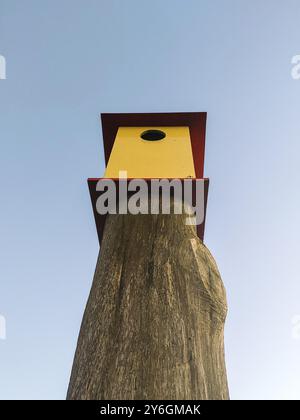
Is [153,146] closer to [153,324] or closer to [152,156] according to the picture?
[152,156]

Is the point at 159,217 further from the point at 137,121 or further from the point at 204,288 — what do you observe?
the point at 137,121

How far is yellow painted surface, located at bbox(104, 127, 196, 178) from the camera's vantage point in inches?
213

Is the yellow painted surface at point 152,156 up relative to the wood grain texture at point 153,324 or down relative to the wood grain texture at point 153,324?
up

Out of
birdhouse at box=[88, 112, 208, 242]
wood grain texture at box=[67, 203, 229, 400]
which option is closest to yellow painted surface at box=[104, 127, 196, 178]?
birdhouse at box=[88, 112, 208, 242]

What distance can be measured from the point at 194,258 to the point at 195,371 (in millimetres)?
894

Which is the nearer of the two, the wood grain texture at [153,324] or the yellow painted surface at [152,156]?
the wood grain texture at [153,324]

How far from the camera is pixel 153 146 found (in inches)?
242

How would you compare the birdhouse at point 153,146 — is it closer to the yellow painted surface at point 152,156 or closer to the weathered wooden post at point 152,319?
the yellow painted surface at point 152,156

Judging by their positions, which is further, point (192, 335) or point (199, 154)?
point (199, 154)

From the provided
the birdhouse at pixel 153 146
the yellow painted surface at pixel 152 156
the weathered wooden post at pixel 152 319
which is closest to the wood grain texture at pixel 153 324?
the weathered wooden post at pixel 152 319

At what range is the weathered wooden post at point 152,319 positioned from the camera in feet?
7.15

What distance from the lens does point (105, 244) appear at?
3361 mm
